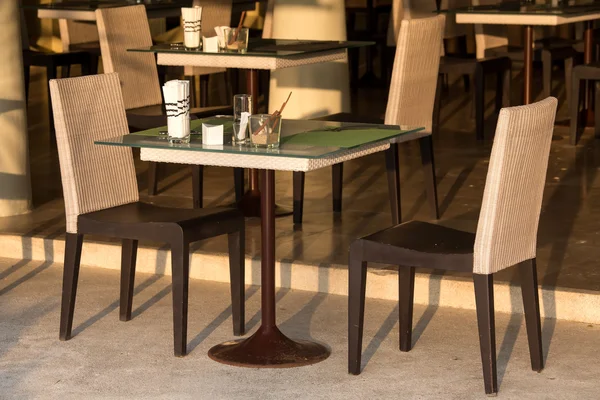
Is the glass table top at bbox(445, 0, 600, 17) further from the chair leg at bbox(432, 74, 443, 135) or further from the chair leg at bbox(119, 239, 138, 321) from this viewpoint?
the chair leg at bbox(119, 239, 138, 321)

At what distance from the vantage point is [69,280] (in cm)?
484

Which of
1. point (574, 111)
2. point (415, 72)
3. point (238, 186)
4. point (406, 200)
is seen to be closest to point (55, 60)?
point (238, 186)

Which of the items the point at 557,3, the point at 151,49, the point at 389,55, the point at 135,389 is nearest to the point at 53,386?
A: the point at 135,389

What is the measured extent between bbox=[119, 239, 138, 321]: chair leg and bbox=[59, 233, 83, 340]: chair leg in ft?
0.82

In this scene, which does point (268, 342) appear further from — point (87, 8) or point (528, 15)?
point (87, 8)

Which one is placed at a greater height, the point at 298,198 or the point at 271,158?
the point at 271,158

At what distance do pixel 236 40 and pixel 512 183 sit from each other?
2296 mm

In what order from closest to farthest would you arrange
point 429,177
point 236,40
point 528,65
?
point 236,40 < point 429,177 < point 528,65

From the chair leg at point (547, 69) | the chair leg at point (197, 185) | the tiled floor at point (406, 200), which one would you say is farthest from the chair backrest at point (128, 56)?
the chair leg at point (547, 69)

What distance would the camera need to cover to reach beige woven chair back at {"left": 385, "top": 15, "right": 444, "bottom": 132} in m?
5.98

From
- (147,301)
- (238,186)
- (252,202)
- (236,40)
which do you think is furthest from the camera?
(238,186)

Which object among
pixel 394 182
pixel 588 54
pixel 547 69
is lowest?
pixel 394 182

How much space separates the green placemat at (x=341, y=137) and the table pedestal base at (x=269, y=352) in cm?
69

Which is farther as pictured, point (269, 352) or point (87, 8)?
point (87, 8)
